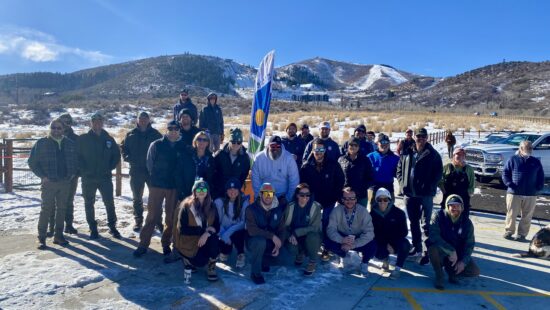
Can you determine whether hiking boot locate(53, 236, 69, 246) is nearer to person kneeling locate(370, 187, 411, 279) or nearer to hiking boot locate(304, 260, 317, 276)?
hiking boot locate(304, 260, 317, 276)

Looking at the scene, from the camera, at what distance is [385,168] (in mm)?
6113

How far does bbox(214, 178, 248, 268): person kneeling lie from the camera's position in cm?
538

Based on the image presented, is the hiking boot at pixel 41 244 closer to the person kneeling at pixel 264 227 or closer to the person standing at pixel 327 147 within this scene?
the person kneeling at pixel 264 227

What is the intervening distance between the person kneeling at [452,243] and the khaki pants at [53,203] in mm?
5099

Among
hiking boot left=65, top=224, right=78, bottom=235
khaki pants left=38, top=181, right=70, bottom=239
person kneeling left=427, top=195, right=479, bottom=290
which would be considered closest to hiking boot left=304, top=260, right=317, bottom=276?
person kneeling left=427, top=195, right=479, bottom=290

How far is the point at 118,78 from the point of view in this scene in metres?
117

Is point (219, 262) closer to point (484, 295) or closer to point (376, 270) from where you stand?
point (376, 270)

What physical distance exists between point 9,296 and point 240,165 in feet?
9.97

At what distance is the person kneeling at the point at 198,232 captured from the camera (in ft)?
16.3

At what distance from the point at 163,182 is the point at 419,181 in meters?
3.63

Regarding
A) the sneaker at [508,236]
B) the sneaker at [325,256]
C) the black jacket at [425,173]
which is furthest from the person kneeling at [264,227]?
the sneaker at [508,236]

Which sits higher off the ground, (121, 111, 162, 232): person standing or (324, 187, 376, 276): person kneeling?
(121, 111, 162, 232): person standing

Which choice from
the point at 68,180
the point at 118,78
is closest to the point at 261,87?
the point at 68,180

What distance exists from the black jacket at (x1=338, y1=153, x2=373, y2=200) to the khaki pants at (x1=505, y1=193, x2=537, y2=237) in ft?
9.59
